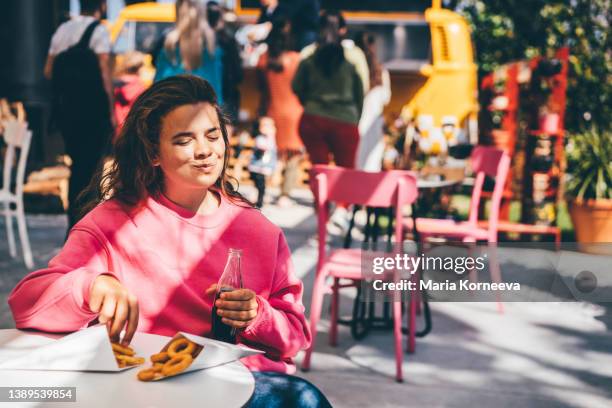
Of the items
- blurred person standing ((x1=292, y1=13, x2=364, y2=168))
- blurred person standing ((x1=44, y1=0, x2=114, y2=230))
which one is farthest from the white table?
blurred person standing ((x1=292, y1=13, x2=364, y2=168))

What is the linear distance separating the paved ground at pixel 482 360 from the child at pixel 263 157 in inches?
111

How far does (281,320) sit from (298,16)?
5.98 meters

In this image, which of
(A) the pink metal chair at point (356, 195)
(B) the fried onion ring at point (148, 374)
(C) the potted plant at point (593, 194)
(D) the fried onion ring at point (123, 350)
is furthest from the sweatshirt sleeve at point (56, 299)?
(C) the potted plant at point (593, 194)

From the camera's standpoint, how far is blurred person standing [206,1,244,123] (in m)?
5.24

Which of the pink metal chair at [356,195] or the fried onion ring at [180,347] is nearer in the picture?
the fried onion ring at [180,347]

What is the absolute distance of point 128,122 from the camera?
1.76m

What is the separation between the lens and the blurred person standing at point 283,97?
7.72 meters

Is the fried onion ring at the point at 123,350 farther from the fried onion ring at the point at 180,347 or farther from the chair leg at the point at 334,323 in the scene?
the chair leg at the point at 334,323

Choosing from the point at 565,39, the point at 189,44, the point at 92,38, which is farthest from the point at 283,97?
the point at 565,39

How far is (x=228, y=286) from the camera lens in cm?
150

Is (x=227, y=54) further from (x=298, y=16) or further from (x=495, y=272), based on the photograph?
(x=495, y=272)

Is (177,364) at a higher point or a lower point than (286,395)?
higher

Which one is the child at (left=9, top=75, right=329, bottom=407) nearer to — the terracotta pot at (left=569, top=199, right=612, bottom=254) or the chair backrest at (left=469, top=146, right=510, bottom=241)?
the chair backrest at (left=469, top=146, right=510, bottom=241)

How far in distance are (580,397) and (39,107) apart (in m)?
7.13
